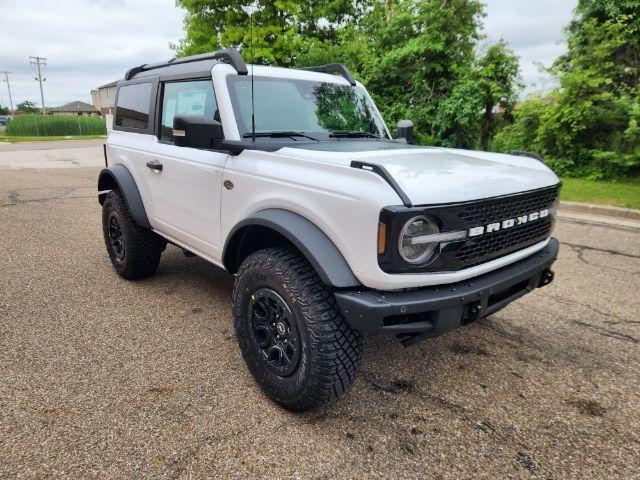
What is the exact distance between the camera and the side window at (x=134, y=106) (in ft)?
12.5

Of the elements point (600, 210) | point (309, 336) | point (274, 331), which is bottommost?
point (600, 210)

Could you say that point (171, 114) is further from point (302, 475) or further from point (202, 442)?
point (302, 475)

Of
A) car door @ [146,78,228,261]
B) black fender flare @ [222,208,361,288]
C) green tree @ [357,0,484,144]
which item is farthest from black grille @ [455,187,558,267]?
green tree @ [357,0,484,144]

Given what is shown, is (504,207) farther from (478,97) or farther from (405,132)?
(478,97)

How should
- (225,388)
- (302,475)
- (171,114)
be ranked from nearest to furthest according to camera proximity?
(302,475) → (225,388) → (171,114)

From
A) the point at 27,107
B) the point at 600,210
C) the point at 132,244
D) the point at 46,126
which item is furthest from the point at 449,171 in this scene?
the point at 27,107

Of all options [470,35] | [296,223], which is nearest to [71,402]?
[296,223]

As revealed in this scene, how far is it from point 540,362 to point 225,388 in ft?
6.75

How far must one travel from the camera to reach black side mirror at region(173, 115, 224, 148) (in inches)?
94.0

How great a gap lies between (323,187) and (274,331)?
33.2 inches

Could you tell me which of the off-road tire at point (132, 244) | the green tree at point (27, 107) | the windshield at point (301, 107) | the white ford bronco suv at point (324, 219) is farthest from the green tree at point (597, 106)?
the green tree at point (27, 107)

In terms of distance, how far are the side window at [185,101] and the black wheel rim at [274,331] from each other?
1.33 metres

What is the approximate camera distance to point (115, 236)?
4293 millimetres

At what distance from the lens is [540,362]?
2918 millimetres
